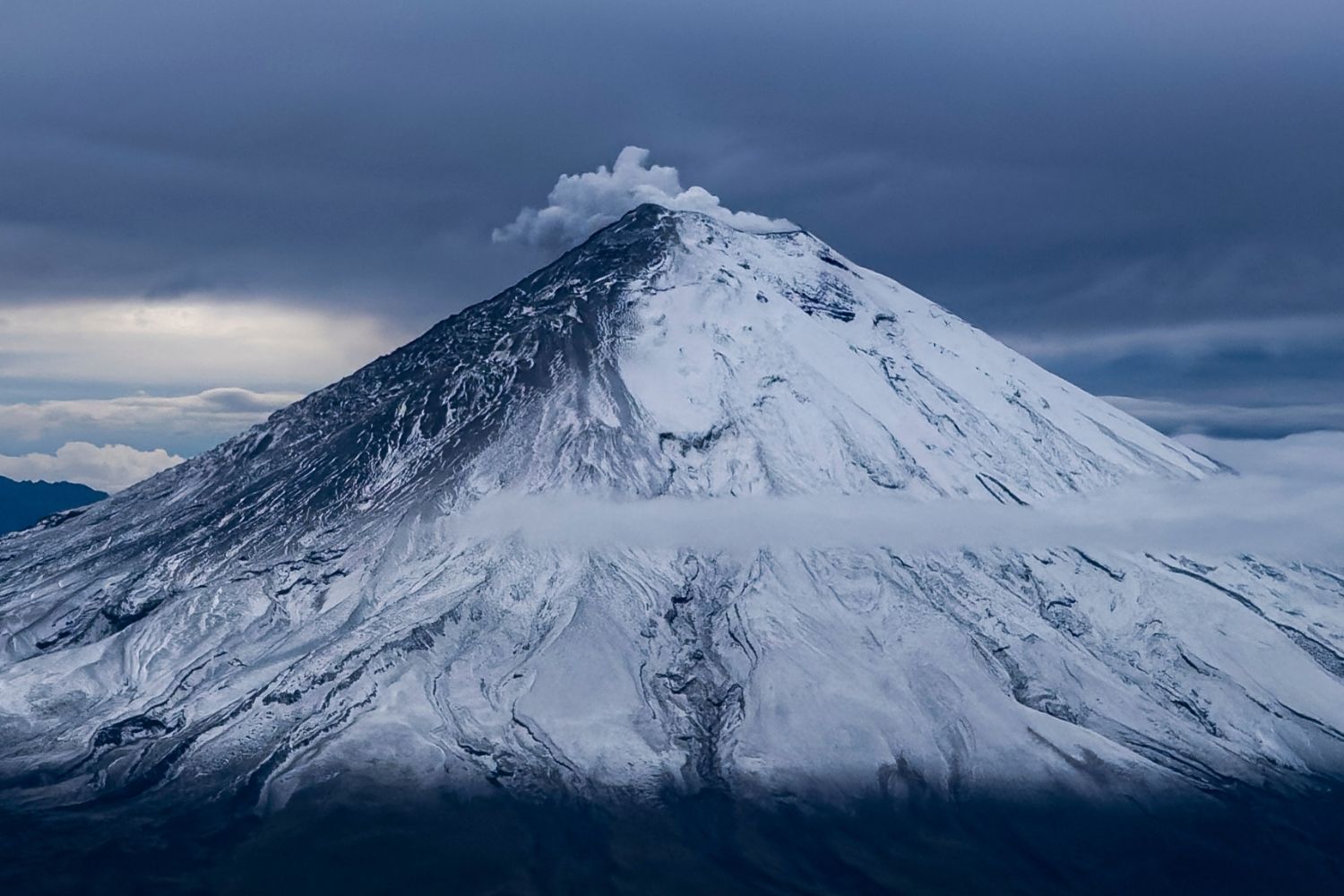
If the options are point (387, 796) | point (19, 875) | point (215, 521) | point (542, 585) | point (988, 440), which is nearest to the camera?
point (19, 875)

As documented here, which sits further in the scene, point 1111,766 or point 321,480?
point 321,480

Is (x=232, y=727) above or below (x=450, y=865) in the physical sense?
above

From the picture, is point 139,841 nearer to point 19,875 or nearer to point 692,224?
point 19,875

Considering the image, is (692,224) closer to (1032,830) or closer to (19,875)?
(1032,830)

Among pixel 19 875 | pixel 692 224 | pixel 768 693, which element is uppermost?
pixel 692 224

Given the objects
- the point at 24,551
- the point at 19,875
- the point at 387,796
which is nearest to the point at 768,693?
the point at 387,796

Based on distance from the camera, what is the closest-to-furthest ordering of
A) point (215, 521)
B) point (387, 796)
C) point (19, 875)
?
1. point (19, 875)
2. point (387, 796)
3. point (215, 521)

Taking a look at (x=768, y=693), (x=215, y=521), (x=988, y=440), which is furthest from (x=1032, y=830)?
(x=215, y=521)
